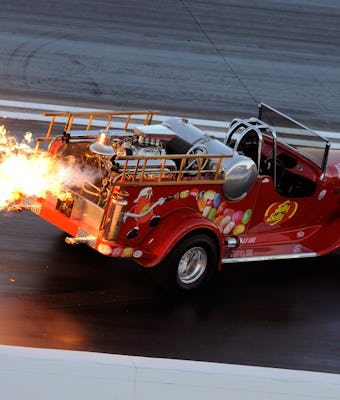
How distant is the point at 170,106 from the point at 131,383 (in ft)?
36.1

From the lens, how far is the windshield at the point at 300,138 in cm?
1090

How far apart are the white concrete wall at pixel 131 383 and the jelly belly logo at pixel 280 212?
12.5 feet

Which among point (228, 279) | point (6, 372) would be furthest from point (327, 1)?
point (6, 372)

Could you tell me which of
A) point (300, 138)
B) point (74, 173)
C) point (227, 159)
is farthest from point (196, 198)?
point (300, 138)

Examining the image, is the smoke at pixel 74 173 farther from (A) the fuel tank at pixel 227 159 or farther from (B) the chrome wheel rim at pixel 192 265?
(B) the chrome wheel rim at pixel 192 265

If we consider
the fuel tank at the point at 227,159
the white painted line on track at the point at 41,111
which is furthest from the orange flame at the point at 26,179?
the white painted line on track at the point at 41,111

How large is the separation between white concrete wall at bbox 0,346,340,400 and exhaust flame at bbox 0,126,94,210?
10.3ft

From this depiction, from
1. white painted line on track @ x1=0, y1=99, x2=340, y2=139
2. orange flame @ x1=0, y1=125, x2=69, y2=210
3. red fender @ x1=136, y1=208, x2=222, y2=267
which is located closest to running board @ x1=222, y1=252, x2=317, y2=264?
red fender @ x1=136, y1=208, x2=222, y2=267

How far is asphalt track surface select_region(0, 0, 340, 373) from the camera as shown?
9055 millimetres

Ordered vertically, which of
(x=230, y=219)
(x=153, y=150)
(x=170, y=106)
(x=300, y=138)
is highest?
(x=300, y=138)

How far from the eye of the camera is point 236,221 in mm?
10195

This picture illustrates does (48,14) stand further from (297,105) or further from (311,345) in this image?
(311,345)

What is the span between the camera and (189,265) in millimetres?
9852

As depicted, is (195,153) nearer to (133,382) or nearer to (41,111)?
(133,382)
